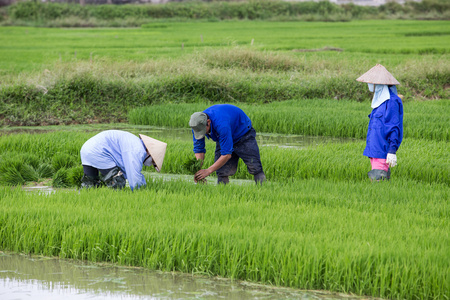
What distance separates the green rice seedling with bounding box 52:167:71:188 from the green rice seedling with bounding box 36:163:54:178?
56 cm

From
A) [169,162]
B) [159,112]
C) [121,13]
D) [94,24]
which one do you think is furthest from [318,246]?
[121,13]

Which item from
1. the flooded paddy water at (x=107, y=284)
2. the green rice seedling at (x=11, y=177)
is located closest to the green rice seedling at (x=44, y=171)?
the green rice seedling at (x=11, y=177)

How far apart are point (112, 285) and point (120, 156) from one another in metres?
1.53

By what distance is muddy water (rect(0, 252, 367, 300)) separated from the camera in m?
2.95

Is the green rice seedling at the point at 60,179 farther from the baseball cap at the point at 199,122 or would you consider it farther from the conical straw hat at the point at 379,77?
the conical straw hat at the point at 379,77

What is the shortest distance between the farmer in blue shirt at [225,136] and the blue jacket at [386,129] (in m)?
1.11

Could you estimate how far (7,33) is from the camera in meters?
32.0

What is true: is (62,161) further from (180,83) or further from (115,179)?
(180,83)

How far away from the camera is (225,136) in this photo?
4.35m

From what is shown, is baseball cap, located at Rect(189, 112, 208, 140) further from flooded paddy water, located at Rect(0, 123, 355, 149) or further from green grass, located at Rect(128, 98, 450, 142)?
green grass, located at Rect(128, 98, 450, 142)

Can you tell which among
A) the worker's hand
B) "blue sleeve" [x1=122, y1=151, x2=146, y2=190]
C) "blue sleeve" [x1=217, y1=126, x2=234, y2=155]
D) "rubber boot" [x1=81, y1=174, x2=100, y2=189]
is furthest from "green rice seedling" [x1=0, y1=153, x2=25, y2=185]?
"blue sleeve" [x1=217, y1=126, x2=234, y2=155]

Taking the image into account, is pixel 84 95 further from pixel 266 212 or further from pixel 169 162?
pixel 266 212

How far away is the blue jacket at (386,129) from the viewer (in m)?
4.68

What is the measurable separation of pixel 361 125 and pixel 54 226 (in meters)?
6.44
